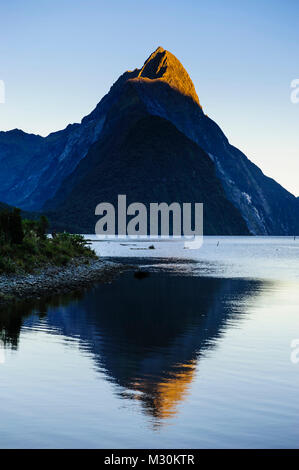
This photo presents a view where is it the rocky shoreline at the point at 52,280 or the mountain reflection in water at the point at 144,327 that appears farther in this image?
the rocky shoreline at the point at 52,280

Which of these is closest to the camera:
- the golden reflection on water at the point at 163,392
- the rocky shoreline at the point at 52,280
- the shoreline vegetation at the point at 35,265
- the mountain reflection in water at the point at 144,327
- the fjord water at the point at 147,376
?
the fjord water at the point at 147,376

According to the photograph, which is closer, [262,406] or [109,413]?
[109,413]

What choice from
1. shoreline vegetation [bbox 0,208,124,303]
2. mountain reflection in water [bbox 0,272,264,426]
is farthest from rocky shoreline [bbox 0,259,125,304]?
mountain reflection in water [bbox 0,272,264,426]

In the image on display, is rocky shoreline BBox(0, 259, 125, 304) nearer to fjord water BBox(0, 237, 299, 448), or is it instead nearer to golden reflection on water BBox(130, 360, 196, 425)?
fjord water BBox(0, 237, 299, 448)

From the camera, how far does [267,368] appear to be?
57.6ft

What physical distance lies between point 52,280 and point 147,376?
28779 millimetres

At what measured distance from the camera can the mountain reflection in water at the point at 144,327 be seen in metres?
15.2

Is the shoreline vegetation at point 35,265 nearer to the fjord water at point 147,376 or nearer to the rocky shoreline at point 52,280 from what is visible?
the rocky shoreline at point 52,280

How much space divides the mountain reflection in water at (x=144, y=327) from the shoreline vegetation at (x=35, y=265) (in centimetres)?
278

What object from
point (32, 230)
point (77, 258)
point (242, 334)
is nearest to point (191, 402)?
point (242, 334)

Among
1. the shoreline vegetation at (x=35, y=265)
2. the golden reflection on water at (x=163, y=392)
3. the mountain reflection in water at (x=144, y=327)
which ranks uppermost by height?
the shoreline vegetation at (x=35, y=265)

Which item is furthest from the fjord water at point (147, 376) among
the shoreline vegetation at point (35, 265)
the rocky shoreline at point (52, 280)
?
the shoreline vegetation at point (35, 265)
